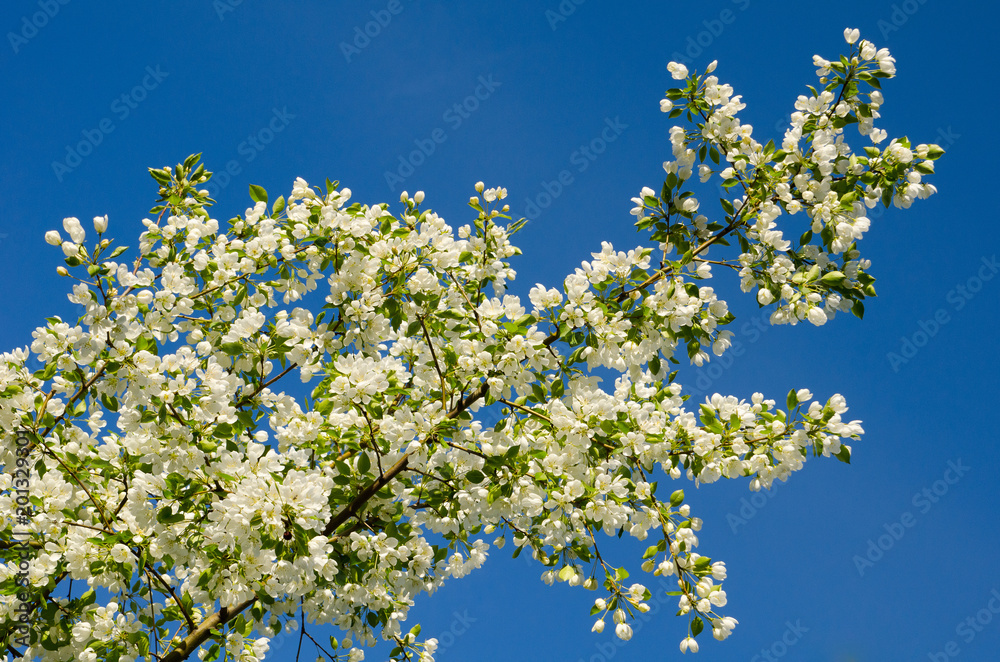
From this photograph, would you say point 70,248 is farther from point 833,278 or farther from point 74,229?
point 833,278

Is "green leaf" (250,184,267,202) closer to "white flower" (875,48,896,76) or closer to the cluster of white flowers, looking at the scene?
the cluster of white flowers

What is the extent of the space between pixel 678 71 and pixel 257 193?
2745mm

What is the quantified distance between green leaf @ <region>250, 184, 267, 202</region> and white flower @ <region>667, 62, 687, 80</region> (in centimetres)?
267

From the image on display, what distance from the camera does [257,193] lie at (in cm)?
472

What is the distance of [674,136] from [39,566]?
14.5 ft

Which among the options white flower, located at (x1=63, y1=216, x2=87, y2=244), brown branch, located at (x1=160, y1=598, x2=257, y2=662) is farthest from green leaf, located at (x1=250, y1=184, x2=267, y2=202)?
brown branch, located at (x1=160, y1=598, x2=257, y2=662)

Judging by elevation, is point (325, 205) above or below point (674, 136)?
above

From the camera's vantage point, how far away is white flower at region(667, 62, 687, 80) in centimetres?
420

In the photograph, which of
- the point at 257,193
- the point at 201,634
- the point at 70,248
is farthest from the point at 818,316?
the point at 201,634

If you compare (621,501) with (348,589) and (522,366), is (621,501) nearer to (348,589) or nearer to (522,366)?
(522,366)

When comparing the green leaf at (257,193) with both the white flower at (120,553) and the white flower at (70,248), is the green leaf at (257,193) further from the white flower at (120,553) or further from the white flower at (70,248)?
the white flower at (120,553)

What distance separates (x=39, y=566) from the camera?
4.14m

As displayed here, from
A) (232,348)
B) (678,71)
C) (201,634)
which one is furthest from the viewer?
(201,634)

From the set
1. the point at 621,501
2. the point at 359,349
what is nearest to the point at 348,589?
the point at 359,349
